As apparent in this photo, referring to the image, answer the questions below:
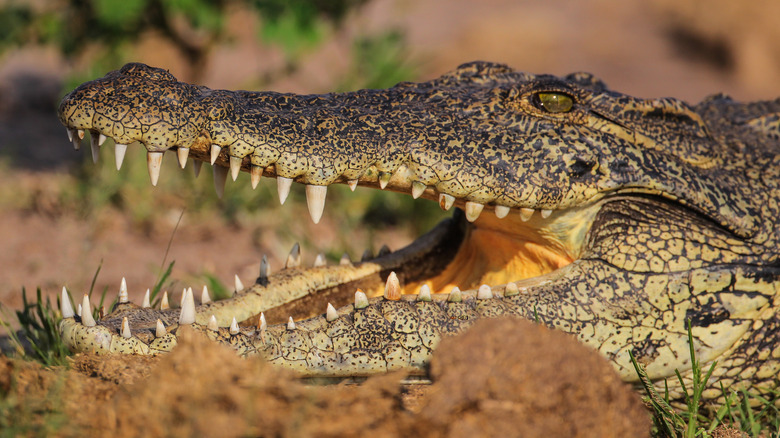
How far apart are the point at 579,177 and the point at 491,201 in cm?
40

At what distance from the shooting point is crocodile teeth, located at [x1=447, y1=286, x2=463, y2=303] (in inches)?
109

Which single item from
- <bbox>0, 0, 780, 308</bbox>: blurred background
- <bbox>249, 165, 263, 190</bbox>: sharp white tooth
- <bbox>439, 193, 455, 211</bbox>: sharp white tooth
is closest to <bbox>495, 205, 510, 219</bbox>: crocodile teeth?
<bbox>439, 193, 455, 211</bbox>: sharp white tooth

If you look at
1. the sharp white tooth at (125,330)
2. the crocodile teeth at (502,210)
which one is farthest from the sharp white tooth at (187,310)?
the crocodile teeth at (502,210)

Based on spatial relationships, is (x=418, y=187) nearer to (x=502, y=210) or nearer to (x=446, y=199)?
(x=446, y=199)

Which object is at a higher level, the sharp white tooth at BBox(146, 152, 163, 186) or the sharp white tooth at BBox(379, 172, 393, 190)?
the sharp white tooth at BBox(379, 172, 393, 190)

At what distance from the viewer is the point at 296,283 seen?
3.26 metres

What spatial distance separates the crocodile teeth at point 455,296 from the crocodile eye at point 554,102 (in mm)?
912

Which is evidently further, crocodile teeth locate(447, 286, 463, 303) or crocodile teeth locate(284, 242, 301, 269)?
crocodile teeth locate(284, 242, 301, 269)

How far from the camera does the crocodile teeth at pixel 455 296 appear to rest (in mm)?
2760

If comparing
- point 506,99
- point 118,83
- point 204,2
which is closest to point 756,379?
point 506,99

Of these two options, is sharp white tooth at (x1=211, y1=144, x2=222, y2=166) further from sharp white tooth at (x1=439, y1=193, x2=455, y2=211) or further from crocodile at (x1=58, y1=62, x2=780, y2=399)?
sharp white tooth at (x1=439, y1=193, x2=455, y2=211)

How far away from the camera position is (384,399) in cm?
192

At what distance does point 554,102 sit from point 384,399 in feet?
5.67

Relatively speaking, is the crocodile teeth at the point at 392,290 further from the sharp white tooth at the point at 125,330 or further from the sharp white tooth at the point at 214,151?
the sharp white tooth at the point at 125,330
